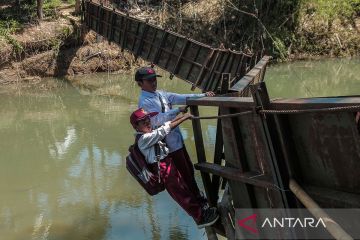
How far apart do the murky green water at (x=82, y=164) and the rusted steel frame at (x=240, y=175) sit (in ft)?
5.79

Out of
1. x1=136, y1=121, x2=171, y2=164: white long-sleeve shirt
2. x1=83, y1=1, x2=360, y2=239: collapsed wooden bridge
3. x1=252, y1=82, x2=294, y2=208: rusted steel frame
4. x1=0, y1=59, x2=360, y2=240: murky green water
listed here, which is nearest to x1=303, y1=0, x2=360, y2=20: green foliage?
x1=0, y1=59, x2=360, y2=240: murky green water

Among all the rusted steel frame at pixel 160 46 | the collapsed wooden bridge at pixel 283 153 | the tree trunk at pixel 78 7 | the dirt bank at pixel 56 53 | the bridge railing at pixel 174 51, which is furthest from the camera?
the tree trunk at pixel 78 7

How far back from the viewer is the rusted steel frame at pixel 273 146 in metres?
3.19

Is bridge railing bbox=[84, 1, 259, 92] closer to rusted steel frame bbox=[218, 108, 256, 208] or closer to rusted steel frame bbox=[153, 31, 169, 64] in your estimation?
rusted steel frame bbox=[153, 31, 169, 64]

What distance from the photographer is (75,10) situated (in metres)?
22.2

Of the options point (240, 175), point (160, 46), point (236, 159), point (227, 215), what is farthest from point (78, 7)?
point (240, 175)

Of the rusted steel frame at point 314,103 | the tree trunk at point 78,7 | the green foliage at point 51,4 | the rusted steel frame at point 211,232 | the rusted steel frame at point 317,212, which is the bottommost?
the green foliage at point 51,4

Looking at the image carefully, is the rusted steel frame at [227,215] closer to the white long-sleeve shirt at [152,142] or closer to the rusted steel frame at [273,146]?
the white long-sleeve shirt at [152,142]

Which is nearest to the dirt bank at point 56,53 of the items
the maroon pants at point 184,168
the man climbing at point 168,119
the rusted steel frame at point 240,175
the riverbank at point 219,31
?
the riverbank at point 219,31

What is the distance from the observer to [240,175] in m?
3.70

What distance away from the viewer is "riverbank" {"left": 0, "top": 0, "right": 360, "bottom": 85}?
68.0 ft

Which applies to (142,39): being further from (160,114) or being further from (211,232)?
(211,232)

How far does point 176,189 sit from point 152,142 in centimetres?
51

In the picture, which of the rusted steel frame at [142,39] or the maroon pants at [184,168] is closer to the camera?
the maroon pants at [184,168]
